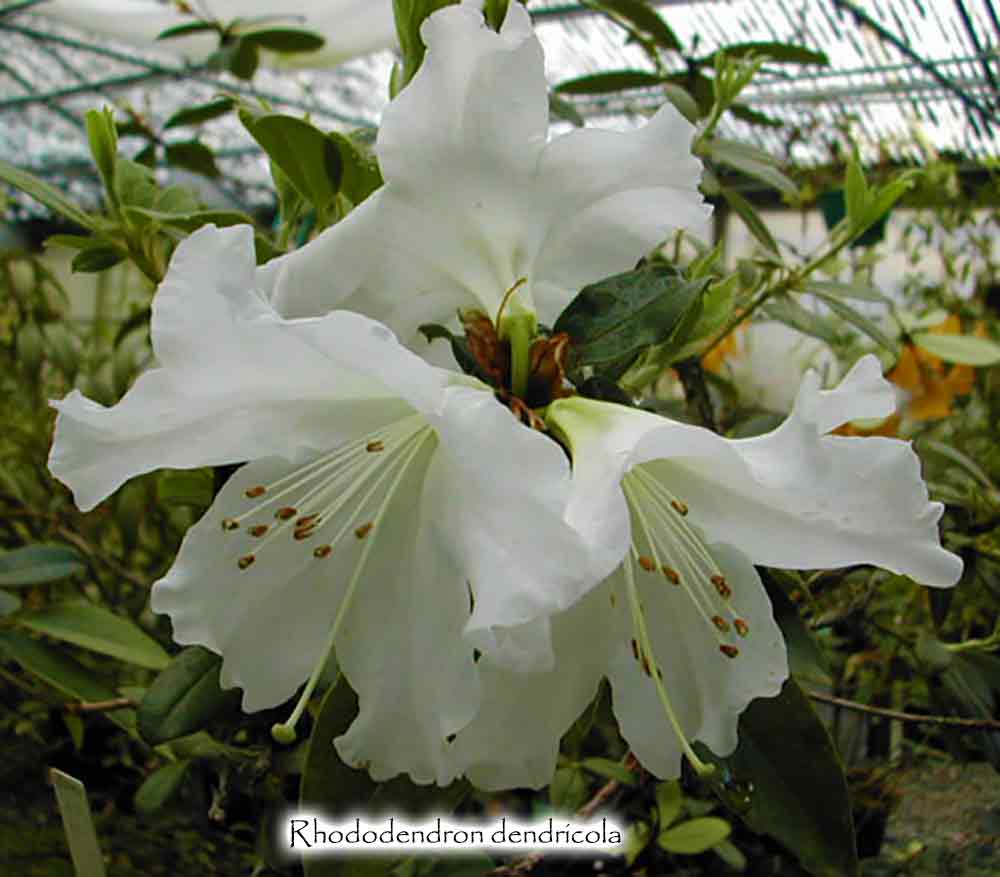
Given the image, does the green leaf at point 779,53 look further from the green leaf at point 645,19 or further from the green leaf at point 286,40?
the green leaf at point 286,40

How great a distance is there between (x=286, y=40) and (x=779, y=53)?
383 mm

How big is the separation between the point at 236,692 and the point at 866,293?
0.48 m

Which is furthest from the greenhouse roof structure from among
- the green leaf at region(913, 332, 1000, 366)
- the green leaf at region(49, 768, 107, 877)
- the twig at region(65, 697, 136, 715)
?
the green leaf at region(49, 768, 107, 877)

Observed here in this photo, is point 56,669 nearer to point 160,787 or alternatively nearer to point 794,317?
point 160,787

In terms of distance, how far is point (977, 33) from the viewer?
2.05 m

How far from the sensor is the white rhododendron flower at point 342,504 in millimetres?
295

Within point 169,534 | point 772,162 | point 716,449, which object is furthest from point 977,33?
point 716,449

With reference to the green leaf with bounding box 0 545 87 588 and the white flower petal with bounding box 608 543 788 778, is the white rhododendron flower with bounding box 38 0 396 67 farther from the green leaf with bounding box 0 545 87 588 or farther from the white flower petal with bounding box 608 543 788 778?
the white flower petal with bounding box 608 543 788 778

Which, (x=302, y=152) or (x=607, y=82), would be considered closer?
(x=302, y=152)

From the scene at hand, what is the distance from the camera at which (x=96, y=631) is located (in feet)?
2.07

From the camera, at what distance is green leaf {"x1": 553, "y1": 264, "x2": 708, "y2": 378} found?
39cm

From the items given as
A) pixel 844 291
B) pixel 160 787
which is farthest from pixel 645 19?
pixel 160 787

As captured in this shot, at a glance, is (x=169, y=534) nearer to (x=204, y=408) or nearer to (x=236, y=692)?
(x=236, y=692)

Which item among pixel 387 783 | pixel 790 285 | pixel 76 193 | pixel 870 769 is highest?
pixel 790 285
